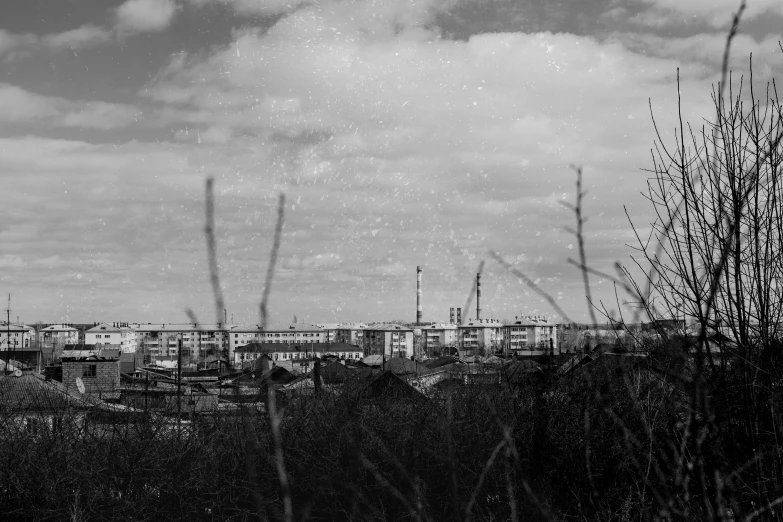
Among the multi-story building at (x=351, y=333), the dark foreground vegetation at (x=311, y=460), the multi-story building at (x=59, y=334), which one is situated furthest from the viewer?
the multi-story building at (x=351, y=333)

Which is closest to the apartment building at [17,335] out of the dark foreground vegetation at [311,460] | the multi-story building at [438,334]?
the multi-story building at [438,334]

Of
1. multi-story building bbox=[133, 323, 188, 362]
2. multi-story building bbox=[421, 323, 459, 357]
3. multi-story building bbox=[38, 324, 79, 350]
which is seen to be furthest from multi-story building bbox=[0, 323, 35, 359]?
multi-story building bbox=[421, 323, 459, 357]

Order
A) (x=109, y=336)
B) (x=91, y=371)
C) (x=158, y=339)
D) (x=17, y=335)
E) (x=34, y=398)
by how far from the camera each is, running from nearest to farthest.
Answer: (x=34, y=398) → (x=91, y=371) → (x=17, y=335) → (x=109, y=336) → (x=158, y=339)

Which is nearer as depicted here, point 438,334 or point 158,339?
point 438,334

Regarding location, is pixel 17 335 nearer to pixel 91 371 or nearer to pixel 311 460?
pixel 91 371

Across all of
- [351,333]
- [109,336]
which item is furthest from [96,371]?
[351,333]

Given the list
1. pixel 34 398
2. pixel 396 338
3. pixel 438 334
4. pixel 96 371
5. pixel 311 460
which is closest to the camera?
pixel 311 460

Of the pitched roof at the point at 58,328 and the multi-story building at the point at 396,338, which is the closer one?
the multi-story building at the point at 396,338

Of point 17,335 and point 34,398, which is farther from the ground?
point 34,398

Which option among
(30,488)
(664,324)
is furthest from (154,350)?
(664,324)

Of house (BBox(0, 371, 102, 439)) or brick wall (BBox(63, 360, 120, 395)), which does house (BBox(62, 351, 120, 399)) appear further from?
house (BBox(0, 371, 102, 439))

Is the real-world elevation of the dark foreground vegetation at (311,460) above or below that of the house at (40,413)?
below

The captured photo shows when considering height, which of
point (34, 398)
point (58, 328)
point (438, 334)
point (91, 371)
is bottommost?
point (438, 334)

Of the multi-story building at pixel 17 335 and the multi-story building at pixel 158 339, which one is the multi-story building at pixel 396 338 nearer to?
the multi-story building at pixel 158 339
